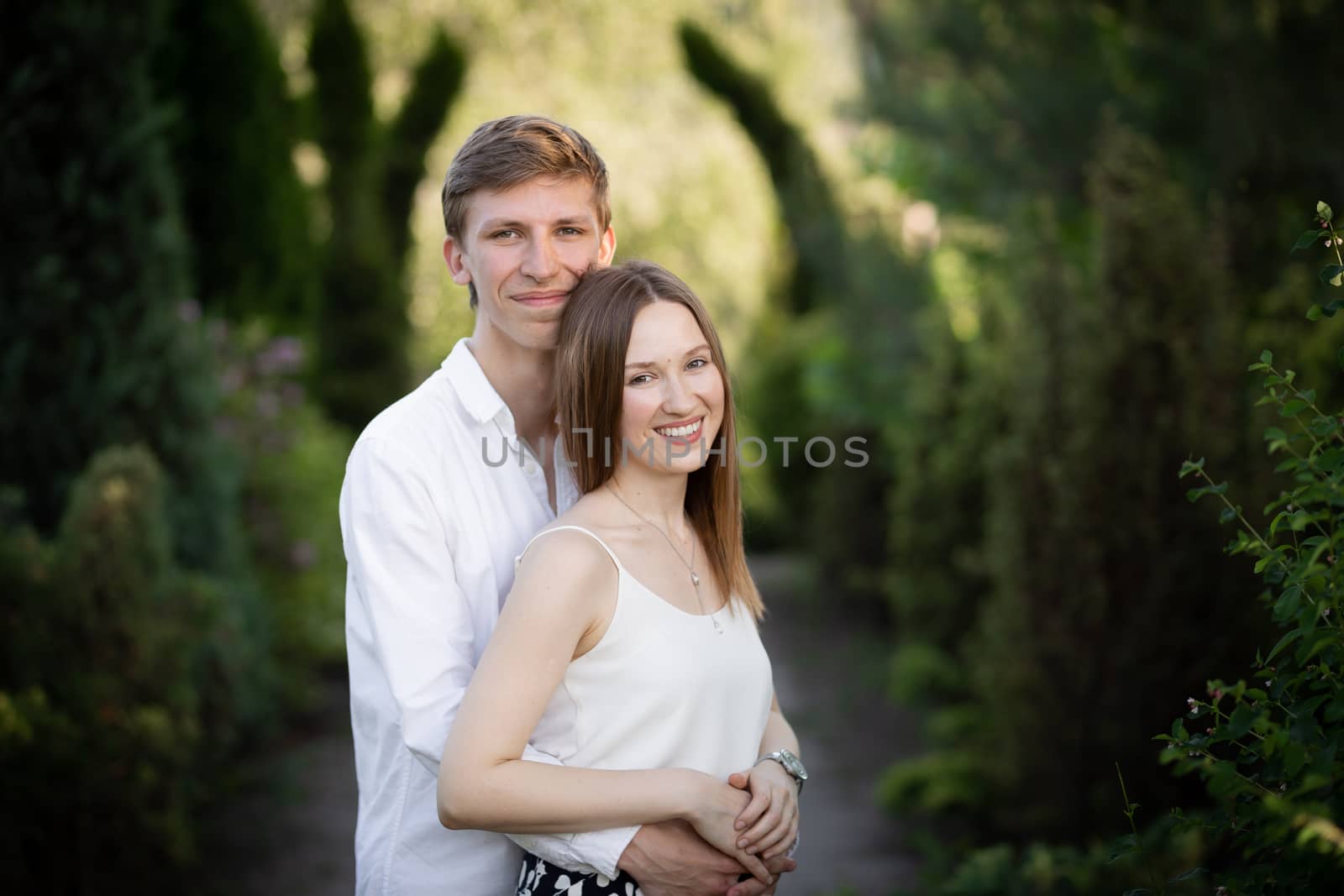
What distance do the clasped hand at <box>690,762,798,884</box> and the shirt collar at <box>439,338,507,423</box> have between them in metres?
0.83

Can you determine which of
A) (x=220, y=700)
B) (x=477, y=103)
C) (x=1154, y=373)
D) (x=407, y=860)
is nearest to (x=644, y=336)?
(x=407, y=860)

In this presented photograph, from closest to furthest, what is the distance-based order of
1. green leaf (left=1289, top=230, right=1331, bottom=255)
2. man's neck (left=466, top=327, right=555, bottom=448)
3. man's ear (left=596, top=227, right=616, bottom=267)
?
green leaf (left=1289, top=230, right=1331, bottom=255) → man's neck (left=466, top=327, right=555, bottom=448) → man's ear (left=596, top=227, right=616, bottom=267)

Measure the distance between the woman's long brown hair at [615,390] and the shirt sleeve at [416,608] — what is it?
304mm

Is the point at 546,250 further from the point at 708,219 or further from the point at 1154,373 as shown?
the point at 708,219

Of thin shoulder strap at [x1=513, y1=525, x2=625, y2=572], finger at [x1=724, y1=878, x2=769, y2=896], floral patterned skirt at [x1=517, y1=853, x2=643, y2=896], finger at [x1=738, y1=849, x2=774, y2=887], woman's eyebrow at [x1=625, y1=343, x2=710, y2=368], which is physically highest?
woman's eyebrow at [x1=625, y1=343, x2=710, y2=368]

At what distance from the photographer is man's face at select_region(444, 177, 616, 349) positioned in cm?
226

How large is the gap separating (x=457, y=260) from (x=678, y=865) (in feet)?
4.32

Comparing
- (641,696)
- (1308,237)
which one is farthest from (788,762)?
(1308,237)

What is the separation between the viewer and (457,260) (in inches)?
97.4

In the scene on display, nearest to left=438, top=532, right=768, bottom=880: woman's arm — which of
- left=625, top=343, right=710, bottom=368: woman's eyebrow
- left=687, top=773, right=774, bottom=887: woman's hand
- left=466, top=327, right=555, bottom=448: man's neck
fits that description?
left=687, top=773, right=774, bottom=887: woman's hand

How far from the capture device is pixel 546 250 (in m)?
2.24

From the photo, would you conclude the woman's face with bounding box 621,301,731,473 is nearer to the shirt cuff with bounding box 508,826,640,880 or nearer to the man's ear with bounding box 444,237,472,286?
the man's ear with bounding box 444,237,472,286

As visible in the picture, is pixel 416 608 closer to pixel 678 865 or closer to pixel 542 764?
pixel 542 764

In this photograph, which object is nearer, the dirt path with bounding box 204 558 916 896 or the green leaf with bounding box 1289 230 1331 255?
the green leaf with bounding box 1289 230 1331 255
